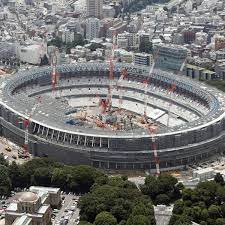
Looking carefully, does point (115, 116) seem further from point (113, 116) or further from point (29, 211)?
point (29, 211)

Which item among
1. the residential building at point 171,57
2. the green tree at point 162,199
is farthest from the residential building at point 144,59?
the green tree at point 162,199

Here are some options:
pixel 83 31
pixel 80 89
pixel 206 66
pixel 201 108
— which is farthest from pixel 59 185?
pixel 83 31

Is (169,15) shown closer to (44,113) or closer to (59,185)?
(44,113)

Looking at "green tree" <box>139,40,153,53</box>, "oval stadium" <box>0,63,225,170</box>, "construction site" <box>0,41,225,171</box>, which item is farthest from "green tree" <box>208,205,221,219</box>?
"green tree" <box>139,40,153,53</box>

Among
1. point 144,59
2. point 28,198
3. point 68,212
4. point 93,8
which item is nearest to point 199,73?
point 144,59

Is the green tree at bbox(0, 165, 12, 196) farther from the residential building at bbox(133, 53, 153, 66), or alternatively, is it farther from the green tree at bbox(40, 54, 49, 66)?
the green tree at bbox(40, 54, 49, 66)

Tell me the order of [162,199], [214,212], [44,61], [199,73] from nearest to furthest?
1. [214,212]
2. [162,199]
3. [199,73]
4. [44,61]
